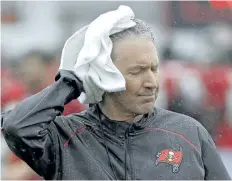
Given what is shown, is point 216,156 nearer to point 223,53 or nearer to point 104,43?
point 104,43

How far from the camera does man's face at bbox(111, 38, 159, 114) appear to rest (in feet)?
11.0

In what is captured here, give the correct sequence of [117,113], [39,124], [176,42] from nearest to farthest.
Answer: [39,124], [117,113], [176,42]

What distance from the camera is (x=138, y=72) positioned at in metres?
3.35

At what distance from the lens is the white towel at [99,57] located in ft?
10.9

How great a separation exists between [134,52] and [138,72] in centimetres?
8

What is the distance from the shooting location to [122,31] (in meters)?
3.40

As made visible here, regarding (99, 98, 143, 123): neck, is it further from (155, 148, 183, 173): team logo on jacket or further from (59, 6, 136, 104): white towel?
(155, 148, 183, 173): team logo on jacket

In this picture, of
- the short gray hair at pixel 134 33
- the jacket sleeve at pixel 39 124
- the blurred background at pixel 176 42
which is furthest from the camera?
the blurred background at pixel 176 42

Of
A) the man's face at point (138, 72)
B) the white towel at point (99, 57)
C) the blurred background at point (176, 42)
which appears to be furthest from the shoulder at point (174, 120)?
the blurred background at point (176, 42)

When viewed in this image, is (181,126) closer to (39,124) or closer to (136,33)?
(136,33)

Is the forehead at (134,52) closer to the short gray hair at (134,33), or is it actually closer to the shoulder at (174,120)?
the short gray hair at (134,33)

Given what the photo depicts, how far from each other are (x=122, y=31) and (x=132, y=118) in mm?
360

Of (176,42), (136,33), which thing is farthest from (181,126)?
(176,42)

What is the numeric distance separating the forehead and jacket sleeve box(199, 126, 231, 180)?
1.29 feet
